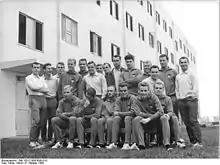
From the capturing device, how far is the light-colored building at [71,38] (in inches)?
170

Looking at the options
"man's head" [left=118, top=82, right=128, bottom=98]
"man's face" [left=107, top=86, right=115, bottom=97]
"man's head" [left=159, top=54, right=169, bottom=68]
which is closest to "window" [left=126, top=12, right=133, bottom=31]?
"man's head" [left=159, top=54, right=169, bottom=68]

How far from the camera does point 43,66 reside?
435 centimetres

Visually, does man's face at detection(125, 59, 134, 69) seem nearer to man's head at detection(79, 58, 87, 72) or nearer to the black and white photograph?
the black and white photograph

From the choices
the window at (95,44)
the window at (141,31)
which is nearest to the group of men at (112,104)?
the window at (95,44)

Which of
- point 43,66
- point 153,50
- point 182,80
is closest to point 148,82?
point 182,80

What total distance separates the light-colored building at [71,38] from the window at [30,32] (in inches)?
0.6

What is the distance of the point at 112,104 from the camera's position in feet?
13.2

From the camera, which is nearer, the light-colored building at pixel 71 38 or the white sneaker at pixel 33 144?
the white sneaker at pixel 33 144

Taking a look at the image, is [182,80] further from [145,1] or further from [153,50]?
[145,1]

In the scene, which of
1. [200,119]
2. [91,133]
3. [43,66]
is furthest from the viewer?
[43,66]

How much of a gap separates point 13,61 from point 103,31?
4.21 feet

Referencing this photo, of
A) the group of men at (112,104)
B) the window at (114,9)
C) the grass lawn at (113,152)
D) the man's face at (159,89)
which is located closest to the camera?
the grass lawn at (113,152)

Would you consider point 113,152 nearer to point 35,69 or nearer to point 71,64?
point 71,64

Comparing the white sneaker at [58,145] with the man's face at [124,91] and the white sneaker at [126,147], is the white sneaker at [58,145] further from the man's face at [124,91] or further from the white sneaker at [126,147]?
the man's face at [124,91]
